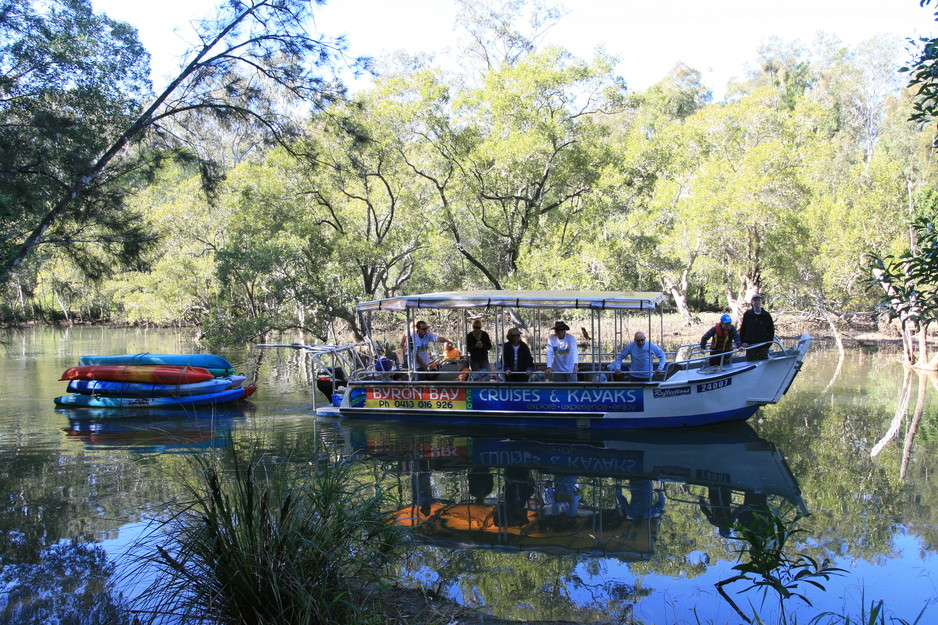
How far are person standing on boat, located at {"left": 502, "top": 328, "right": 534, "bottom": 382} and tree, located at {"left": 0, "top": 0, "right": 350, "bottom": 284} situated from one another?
5.57 metres

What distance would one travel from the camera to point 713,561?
684cm

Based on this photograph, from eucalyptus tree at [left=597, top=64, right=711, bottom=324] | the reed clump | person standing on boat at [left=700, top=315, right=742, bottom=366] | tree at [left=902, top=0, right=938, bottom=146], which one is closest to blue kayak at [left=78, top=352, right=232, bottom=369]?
person standing on boat at [left=700, top=315, right=742, bottom=366]

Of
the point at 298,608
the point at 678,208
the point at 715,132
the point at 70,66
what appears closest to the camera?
the point at 298,608

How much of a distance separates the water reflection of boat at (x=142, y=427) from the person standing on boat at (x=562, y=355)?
5797 millimetres

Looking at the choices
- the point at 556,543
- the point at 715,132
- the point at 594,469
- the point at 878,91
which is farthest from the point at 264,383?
the point at 878,91

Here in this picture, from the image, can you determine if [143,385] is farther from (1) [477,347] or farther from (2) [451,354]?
(1) [477,347]

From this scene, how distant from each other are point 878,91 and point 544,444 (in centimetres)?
5717

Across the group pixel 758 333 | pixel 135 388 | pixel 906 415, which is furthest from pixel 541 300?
pixel 135 388

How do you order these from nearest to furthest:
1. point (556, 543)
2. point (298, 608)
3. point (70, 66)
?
point (298, 608), point (556, 543), point (70, 66)

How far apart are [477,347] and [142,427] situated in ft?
23.6

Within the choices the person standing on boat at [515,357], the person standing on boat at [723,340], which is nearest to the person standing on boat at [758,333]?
the person standing on boat at [723,340]

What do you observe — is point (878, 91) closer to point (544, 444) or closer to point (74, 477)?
point (544, 444)

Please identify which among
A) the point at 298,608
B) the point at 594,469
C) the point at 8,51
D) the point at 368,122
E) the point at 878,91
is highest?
the point at 878,91

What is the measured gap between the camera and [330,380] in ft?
49.8
